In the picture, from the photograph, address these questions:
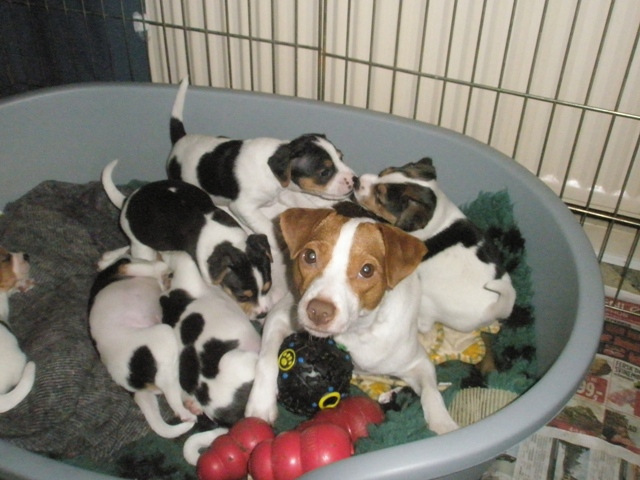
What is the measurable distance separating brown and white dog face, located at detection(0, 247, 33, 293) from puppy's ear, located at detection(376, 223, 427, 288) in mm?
1722

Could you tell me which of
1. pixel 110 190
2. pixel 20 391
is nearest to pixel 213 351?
pixel 20 391

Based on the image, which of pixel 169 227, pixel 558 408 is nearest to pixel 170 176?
pixel 169 227

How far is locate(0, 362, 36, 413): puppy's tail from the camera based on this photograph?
6.96ft

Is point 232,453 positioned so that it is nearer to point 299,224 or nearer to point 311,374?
point 311,374

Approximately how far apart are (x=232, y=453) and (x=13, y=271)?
1.40 m

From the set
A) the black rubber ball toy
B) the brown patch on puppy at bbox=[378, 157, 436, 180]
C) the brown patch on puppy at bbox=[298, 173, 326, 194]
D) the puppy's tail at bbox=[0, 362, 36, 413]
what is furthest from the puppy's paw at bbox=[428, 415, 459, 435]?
the puppy's tail at bbox=[0, 362, 36, 413]

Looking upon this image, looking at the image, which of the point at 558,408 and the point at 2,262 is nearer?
the point at 558,408

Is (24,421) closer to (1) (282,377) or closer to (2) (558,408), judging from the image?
(1) (282,377)

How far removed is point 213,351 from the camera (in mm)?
2129

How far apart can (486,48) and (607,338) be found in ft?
5.35

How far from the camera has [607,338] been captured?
298cm

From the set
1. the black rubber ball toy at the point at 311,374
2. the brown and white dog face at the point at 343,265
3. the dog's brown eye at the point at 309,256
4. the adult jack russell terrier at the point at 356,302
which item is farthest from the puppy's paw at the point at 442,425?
the dog's brown eye at the point at 309,256

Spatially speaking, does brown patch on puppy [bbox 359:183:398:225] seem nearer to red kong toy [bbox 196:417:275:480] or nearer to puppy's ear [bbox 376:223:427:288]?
puppy's ear [bbox 376:223:427:288]

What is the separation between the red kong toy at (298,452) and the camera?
1.75 metres
